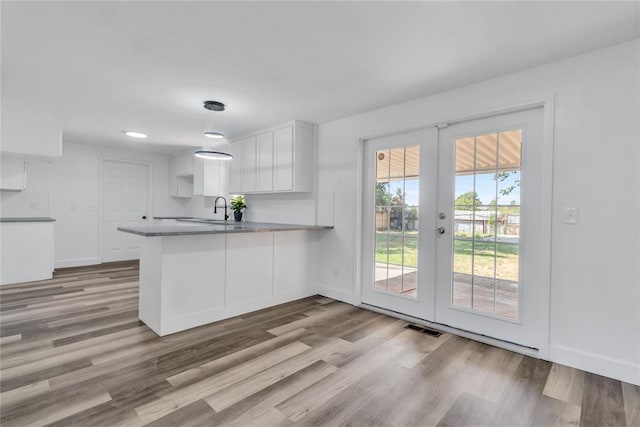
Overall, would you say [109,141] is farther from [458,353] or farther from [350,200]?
[458,353]

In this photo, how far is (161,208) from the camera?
267 inches

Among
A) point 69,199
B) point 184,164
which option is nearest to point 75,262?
point 69,199

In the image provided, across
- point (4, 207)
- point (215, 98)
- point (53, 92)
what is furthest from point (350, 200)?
point (4, 207)

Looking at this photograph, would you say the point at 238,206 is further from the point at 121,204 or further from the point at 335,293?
the point at 121,204

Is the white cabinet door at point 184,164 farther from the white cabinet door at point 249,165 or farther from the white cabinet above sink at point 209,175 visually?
the white cabinet door at point 249,165

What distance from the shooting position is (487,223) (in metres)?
2.74

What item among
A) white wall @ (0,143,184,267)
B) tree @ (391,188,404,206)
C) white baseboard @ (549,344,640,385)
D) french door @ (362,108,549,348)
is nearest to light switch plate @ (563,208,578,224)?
french door @ (362,108,549,348)

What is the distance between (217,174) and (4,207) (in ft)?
10.9

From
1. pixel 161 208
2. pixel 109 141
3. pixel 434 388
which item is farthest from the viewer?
pixel 161 208

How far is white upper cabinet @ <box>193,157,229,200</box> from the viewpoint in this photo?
555cm

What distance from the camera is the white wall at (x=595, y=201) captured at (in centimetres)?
205

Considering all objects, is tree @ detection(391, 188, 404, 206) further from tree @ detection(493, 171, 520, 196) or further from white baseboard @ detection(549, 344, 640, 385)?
white baseboard @ detection(549, 344, 640, 385)

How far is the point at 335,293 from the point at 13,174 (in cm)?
522

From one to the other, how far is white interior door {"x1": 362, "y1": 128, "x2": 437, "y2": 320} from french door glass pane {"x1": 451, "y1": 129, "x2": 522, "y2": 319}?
0.26 meters
